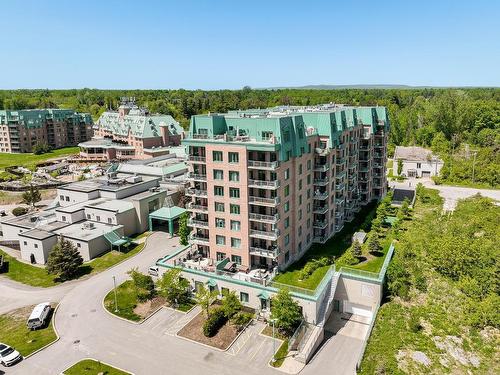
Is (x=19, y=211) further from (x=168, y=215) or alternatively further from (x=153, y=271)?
(x=153, y=271)

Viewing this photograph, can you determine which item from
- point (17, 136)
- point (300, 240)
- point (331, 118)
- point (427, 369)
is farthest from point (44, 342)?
point (17, 136)

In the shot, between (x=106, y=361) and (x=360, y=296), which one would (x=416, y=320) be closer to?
(x=360, y=296)

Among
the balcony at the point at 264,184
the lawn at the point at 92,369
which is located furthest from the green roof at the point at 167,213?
the lawn at the point at 92,369

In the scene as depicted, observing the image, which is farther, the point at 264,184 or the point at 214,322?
the point at 264,184

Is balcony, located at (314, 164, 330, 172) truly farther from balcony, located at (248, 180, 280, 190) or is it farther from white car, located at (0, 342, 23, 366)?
white car, located at (0, 342, 23, 366)

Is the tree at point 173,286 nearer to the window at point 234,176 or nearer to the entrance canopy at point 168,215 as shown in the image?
the window at point 234,176

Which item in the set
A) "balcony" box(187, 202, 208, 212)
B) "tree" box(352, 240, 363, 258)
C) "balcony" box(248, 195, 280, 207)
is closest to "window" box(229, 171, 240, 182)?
"balcony" box(248, 195, 280, 207)

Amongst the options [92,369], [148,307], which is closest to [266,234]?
[148,307]
